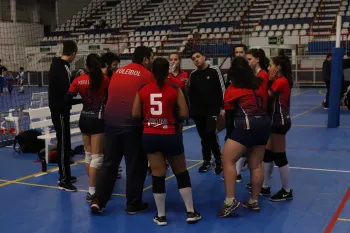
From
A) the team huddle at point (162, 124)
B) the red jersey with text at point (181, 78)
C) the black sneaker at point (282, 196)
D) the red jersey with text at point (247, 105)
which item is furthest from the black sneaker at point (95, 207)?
the red jersey with text at point (181, 78)

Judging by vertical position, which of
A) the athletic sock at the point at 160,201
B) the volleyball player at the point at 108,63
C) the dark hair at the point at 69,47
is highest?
the dark hair at the point at 69,47

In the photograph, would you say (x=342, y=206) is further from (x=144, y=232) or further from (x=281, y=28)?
(x=281, y=28)

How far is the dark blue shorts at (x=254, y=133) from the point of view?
15.1ft

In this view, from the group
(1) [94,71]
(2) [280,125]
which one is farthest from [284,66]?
(1) [94,71]

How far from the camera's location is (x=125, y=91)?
15.5 feet

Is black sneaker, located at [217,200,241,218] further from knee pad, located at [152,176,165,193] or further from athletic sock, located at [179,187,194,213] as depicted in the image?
knee pad, located at [152,176,165,193]

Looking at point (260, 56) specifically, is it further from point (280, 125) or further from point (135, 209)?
point (135, 209)

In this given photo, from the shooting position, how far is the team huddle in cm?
443

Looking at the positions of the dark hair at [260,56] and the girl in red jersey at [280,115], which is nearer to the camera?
the girl in red jersey at [280,115]

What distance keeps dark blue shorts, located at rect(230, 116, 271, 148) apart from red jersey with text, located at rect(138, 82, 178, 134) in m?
0.71

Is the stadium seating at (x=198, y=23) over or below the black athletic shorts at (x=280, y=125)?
over

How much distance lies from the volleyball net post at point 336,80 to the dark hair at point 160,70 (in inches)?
276

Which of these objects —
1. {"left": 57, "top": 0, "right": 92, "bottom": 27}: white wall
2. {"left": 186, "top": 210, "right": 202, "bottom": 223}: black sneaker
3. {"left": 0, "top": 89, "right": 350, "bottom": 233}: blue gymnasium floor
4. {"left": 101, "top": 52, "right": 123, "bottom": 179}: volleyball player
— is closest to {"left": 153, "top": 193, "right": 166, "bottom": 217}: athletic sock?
{"left": 0, "top": 89, "right": 350, "bottom": 233}: blue gymnasium floor

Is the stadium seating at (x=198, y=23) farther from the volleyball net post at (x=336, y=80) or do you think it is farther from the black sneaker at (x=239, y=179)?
the black sneaker at (x=239, y=179)
